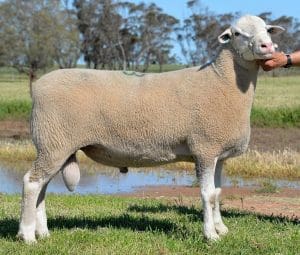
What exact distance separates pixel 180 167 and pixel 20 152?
4.83 m

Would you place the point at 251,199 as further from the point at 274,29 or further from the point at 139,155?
the point at 274,29

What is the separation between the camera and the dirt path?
30.9 feet

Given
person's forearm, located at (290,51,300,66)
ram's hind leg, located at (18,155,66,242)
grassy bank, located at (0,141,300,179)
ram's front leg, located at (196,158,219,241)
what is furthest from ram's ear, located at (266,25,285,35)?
grassy bank, located at (0,141,300,179)

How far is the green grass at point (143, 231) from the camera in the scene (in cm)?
629

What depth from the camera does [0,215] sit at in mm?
8273

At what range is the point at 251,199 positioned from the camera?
1096cm

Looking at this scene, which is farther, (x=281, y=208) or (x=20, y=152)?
(x=20, y=152)

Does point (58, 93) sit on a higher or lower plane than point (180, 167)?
higher

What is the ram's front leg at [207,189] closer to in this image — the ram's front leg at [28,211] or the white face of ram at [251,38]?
the white face of ram at [251,38]

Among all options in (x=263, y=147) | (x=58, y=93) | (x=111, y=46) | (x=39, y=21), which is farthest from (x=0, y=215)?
(x=111, y=46)

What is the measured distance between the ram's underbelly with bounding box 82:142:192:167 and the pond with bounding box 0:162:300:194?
6711mm

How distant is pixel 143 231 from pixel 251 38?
2.49 metres

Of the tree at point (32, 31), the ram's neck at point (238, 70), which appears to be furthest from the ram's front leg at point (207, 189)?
the tree at point (32, 31)

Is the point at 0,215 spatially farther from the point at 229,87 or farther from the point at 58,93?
the point at 229,87
